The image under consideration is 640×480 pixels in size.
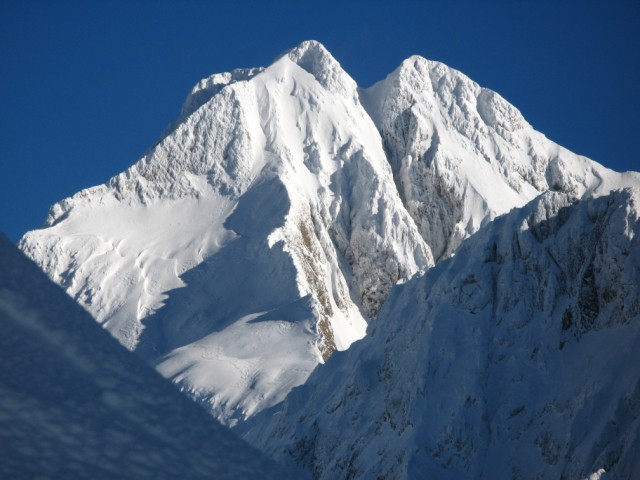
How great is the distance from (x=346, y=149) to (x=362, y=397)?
165 feet

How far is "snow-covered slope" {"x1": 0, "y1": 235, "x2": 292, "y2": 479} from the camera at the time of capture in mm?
8562

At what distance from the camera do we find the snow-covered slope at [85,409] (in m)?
8.56

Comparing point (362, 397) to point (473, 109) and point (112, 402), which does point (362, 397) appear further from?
point (473, 109)

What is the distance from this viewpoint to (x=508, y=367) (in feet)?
115

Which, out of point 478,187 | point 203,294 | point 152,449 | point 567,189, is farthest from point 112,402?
point 567,189

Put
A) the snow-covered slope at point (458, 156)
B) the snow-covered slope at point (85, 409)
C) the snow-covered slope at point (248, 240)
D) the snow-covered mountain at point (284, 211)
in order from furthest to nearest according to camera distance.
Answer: the snow-covered slope at point (458, 156)
the snow-covered mountain at point (284, 211)
the snow-covered slope at point (248, 240)
the snow-covered slope at point (85, 409)

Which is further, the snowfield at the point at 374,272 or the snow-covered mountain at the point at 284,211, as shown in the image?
the snow-covered mountain at the point at 284,211

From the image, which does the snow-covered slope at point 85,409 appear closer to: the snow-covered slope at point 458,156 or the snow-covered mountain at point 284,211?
the snow-covered mountain at point 284,211

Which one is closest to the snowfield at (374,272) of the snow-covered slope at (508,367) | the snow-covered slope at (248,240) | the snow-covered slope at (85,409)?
the snow-covered slope at (508,367)

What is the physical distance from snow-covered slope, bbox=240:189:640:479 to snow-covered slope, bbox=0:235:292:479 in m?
20.2

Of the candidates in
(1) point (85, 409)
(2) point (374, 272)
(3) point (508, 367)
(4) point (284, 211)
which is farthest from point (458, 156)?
(1) point (85, 409)

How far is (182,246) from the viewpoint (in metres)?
73.8

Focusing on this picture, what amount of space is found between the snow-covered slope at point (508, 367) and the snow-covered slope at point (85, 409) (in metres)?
20.2

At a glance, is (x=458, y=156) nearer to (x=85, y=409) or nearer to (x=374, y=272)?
(x=374, y=272)
